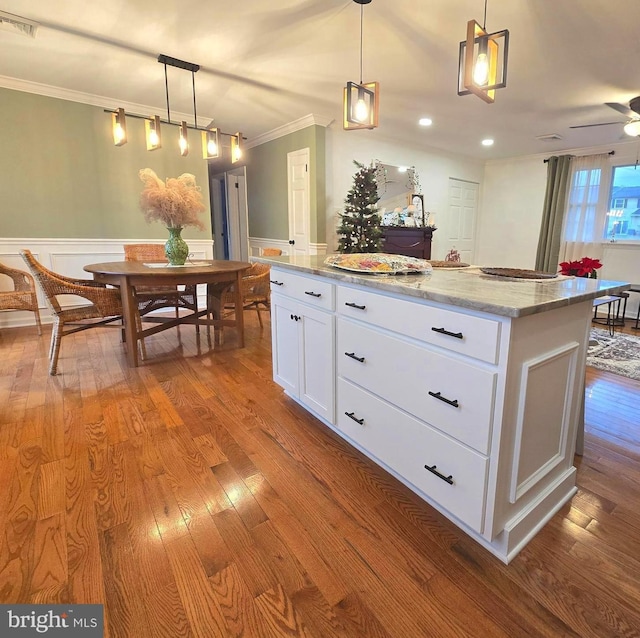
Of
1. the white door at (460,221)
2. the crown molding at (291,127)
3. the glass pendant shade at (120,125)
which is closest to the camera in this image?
the glass pendant shade at (120,125)

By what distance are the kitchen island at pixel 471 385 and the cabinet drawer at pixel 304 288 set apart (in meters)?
0.02

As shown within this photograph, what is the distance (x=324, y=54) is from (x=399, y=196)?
3088 millimetres

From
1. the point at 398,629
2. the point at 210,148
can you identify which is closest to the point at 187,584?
the point at 398,629

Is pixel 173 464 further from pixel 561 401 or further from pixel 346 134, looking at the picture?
pixel 346 134

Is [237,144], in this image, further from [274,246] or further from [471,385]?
[471,385]

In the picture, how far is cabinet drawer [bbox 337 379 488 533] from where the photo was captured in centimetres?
127

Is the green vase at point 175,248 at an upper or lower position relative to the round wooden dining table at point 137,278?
upper

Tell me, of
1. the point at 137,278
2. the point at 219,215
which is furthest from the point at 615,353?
the point at 219,215

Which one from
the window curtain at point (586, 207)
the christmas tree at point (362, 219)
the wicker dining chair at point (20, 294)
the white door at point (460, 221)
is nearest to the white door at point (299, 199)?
the christmas tree at point (362, 219)

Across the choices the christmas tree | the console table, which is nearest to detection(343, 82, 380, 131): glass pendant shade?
the christmas tree

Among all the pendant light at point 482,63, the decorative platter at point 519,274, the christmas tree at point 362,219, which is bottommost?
the decorative platter at point 519,274

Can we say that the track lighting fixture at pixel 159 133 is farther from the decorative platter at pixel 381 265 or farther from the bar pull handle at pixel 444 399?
the bar pull handle at pixel 444 399

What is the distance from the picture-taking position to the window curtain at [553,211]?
5910mm

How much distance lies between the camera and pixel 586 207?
575cm
